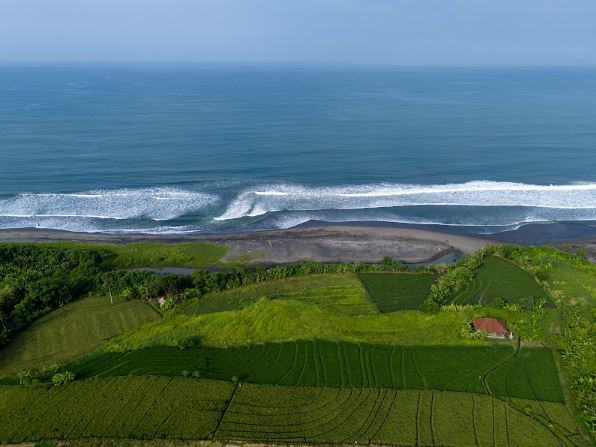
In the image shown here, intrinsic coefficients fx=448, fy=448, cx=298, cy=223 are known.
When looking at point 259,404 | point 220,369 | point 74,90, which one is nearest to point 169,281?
point 220,369

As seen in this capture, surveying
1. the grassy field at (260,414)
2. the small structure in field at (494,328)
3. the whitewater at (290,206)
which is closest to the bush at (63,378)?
the grassy field at (260,414)

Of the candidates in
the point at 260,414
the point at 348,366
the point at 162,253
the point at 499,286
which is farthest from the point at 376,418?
the point at 162,253

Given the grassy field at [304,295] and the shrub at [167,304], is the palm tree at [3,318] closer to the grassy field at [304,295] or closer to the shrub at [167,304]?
the shrub at [167,304]

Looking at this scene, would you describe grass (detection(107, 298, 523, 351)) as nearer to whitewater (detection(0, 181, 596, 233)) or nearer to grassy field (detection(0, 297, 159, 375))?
grassy field (detection(0, 297, 159, 375))

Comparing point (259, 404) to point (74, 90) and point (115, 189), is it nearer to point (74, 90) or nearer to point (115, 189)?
point (115, 189)

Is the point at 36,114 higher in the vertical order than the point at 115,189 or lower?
higher

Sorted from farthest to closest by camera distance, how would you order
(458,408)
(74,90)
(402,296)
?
(74,90)
(402,296)
(458,408)

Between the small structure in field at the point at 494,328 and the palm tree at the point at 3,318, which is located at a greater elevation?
the small structure in field at the point at 494,328

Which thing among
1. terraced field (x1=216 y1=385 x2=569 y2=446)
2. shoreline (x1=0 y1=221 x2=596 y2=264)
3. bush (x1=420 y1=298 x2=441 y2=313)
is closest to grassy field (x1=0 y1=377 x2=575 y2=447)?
terraced field (x1=216 y1=385 x2=569 y2=446)
